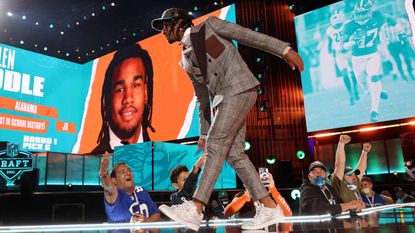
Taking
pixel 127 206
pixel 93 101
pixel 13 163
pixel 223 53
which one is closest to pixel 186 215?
pixel 223 53

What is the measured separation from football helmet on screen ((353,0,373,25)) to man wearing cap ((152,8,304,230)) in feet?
A: 23.0

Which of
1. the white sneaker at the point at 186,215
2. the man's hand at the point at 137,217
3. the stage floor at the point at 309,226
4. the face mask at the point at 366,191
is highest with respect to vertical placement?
the face mask at the point at 366,191

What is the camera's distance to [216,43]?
1766 mm

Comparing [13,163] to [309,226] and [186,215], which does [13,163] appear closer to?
[186,215]

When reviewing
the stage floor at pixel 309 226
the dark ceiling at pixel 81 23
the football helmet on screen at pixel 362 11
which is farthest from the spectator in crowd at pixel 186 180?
the dark ceiling at pixel 81 23

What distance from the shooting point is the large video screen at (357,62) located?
23.8 feet

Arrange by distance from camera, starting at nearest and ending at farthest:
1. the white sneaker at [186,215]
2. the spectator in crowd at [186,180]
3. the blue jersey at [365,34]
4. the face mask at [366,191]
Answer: the white sneaker at [186,215] < the spectator in crowd at [186,180] < the face mask at [366,191] < the blue jersey at [365,34]

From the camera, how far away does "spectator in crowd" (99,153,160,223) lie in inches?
99.0

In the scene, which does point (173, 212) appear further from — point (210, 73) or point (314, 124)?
point (314, 124)

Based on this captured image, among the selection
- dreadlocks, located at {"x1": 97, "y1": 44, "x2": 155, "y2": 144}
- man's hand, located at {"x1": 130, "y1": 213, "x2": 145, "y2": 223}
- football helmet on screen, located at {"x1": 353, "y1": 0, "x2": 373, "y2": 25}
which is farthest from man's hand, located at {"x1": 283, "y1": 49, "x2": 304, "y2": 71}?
dreadlocks, located at {"x1": 97, "y1": 44, "x2": 155, "y2": 144}

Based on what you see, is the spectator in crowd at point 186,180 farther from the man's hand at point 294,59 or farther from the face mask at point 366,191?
the face mask at point 366,191

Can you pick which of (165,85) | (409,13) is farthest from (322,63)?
(165,85)

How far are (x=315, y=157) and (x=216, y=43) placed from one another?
9.87 metres

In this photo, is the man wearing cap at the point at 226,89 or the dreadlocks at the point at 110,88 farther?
the dreadlocks at the point at 110,88
